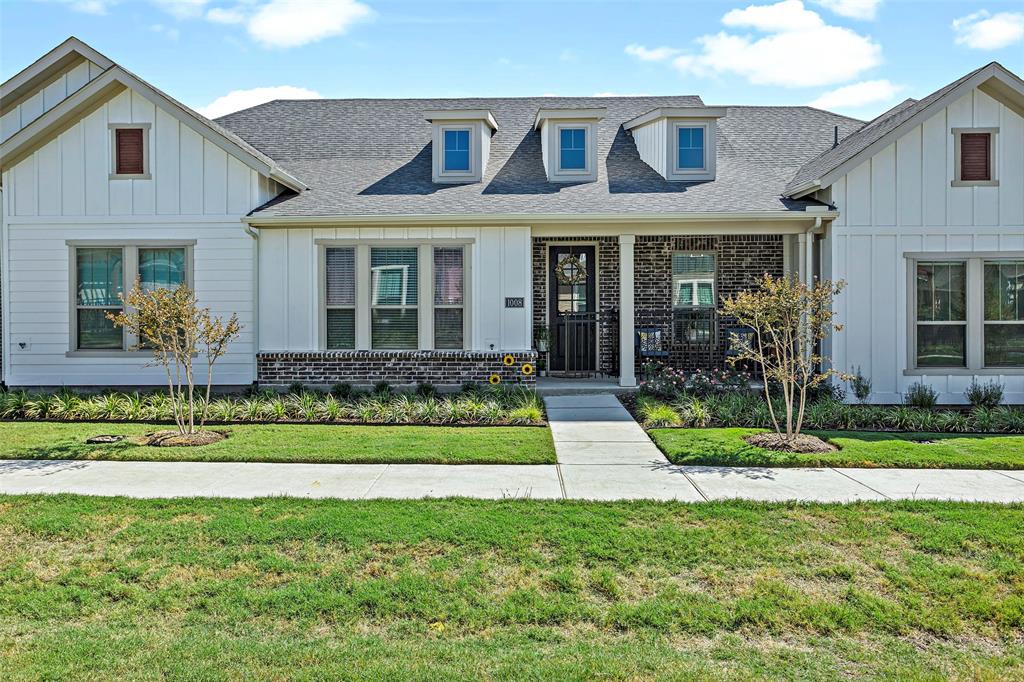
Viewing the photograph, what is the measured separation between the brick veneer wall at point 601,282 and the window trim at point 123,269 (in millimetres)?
6323

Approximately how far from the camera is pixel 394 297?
1204 cm

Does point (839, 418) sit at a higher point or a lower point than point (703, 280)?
lower

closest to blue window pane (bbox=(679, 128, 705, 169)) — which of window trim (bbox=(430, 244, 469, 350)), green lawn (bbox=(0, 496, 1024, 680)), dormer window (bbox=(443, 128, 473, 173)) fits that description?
dormer window (bbox=(443, 128, 473, 173))

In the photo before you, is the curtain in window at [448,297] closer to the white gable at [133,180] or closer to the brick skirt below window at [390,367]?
the brick skirt below window at [390,367]

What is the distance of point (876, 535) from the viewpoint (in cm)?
498

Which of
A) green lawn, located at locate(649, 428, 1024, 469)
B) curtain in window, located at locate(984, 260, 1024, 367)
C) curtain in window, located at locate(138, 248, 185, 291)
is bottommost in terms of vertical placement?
green lawn, located at locate(649, 428, 1024, 469)

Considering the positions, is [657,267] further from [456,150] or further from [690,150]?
[456,150]

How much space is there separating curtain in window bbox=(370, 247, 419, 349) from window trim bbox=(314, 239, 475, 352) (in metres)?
0.07

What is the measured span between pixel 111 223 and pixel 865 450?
11.7m

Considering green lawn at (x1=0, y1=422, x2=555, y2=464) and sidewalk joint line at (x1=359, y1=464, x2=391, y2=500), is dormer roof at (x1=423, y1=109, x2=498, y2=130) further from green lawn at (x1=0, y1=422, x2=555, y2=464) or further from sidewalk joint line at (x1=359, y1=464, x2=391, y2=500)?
sidewalk joint line at (x1=359, y1=464, x2=391, y2=500)

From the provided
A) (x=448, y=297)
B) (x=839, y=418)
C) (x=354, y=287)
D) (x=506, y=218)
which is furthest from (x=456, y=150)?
(x=839, y=418)

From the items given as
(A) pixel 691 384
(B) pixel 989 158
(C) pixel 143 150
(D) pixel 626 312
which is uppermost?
(C) pixel 143 150

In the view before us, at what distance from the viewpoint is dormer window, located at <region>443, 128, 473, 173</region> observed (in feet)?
44.4

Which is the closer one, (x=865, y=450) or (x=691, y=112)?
(x=865, y=450)
